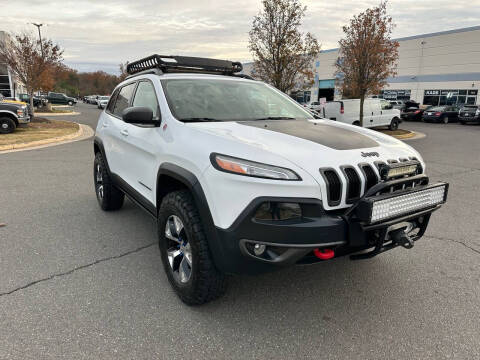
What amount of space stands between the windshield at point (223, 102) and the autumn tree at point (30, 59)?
1907 cm

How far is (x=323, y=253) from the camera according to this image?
2.19m

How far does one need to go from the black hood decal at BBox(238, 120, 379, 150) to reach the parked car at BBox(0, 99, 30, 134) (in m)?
13.6

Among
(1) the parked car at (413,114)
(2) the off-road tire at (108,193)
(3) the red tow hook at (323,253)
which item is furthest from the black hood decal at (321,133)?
(1) the parked car at (413,114)

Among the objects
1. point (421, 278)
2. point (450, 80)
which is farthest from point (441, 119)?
point (421, 278)

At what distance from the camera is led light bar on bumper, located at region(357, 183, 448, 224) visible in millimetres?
2088

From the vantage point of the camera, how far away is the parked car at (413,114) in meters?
28.2

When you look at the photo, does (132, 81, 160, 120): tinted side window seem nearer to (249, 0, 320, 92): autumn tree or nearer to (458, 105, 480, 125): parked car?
(249, 0, 320, 92): autumn tree

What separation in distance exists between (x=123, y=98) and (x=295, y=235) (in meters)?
3.14

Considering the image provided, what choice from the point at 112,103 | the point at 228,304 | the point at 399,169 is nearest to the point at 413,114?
the point at 112,103

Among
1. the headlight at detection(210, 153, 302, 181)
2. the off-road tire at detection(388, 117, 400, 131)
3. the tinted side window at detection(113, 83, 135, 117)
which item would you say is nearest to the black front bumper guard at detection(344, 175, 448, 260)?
the headlight at detection(210, 153, 302, 181)

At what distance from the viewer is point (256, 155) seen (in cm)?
212

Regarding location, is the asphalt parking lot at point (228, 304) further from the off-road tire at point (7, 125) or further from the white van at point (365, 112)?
the white van at point (365, 112)

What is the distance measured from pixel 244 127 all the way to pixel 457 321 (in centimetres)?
212

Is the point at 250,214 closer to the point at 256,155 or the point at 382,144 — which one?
the point at 256,155
